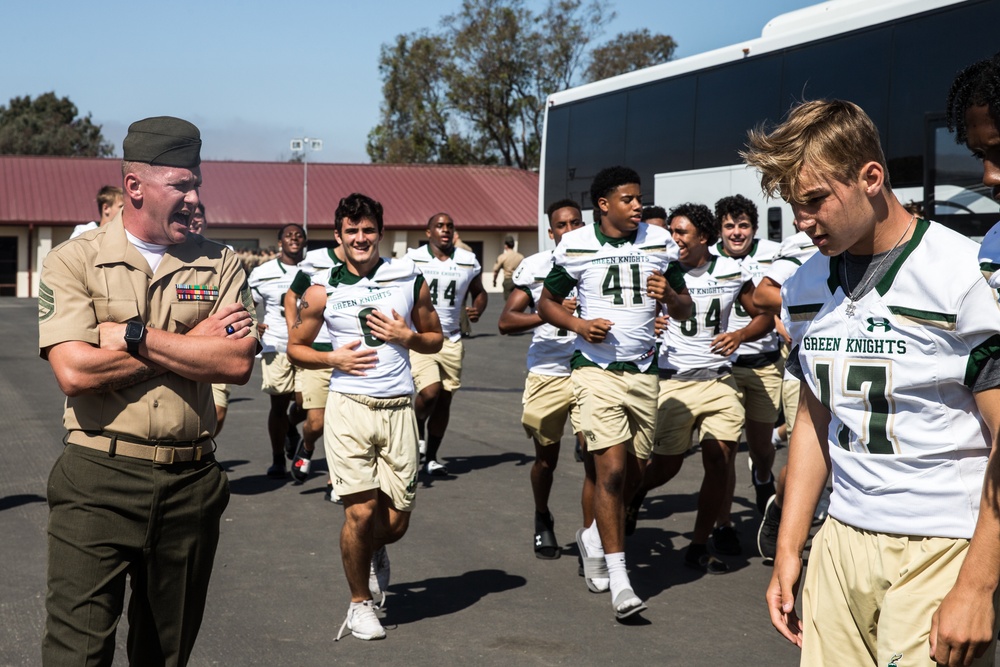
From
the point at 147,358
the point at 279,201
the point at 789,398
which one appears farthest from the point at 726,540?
the point at 279,201

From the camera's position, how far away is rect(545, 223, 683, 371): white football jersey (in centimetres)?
677

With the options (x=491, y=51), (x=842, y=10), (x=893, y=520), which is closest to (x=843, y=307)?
(x=893, y=520)

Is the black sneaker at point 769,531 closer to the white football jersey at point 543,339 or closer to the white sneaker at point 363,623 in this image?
the white football jersey at point 543,339

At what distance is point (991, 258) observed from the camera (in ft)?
9.18

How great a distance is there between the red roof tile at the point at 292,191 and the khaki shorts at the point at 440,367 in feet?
131

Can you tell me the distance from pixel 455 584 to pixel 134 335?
3546 mm

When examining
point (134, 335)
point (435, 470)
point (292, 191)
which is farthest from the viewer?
point (292, 191)

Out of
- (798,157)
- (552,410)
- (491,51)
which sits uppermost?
(491,51)

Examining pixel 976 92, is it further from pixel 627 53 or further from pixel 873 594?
pixel 627 53

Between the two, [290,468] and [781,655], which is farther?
[290,468]

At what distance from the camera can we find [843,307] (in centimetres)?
296

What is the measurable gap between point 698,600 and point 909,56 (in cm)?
788

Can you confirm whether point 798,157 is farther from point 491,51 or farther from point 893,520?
point 491,51

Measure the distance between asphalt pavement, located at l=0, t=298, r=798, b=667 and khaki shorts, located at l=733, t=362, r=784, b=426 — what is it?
80 centimetres
